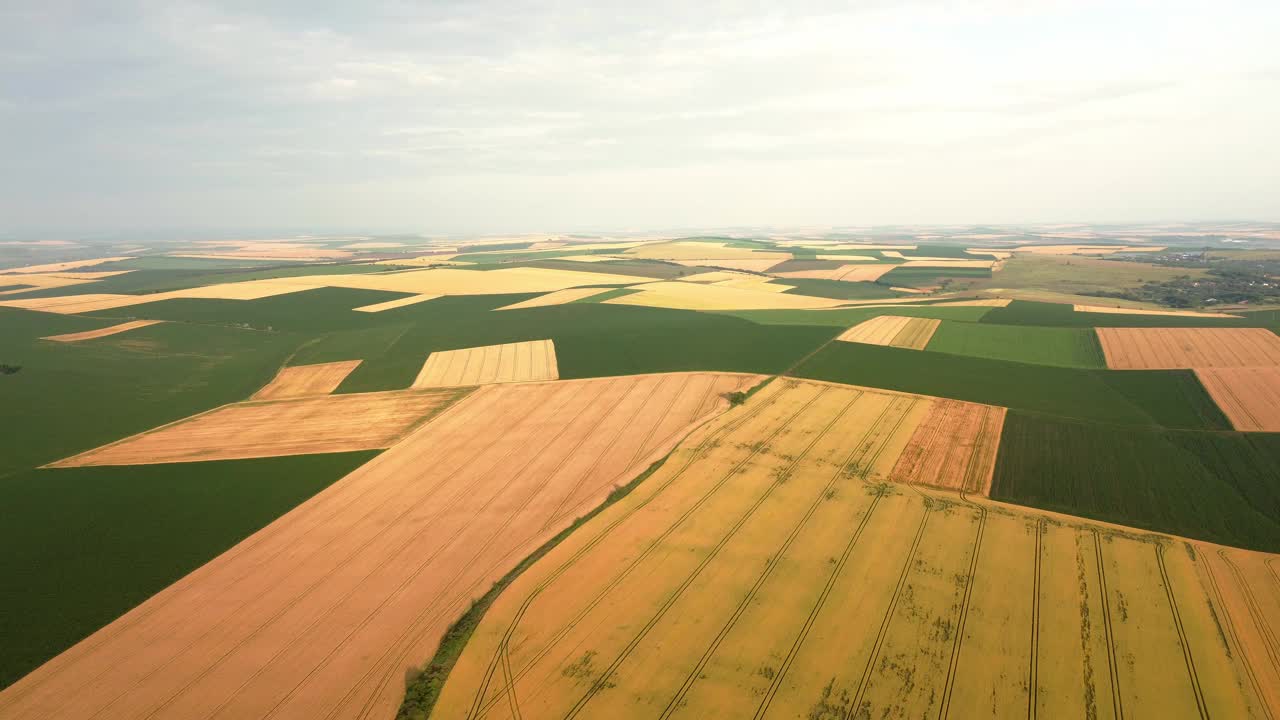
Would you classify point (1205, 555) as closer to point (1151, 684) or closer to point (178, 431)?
point (1151, 684)

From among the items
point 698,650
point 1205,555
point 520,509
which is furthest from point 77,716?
point 1205,555

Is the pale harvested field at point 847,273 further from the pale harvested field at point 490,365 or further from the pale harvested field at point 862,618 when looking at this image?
the pale harvested field at point 862,618

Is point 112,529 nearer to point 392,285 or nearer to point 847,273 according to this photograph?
point 392,285

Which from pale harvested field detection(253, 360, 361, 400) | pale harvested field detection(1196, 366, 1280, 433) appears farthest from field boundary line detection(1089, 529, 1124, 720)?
pale harvested field detection(253, 360, 361, 400)

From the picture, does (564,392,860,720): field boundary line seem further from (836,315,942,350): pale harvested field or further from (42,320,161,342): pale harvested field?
(42,320,161,342): pale harvested field

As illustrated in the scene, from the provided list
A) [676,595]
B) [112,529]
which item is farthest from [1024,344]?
[112,529]
